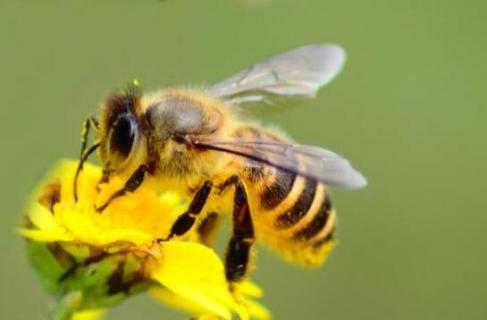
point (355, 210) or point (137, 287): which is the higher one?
point (355, 210)

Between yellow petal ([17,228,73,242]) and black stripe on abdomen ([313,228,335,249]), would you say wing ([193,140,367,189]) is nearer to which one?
black stripe on abdomen ([313,228,335,249])

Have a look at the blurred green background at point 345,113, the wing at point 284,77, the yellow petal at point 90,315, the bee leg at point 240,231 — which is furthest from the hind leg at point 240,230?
the blurred green background at point 345,113

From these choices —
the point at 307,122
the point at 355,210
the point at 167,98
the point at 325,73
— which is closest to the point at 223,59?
the point at 307,122

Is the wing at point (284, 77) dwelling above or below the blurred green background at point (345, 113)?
below

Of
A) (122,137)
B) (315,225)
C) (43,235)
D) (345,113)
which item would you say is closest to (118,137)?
(122,137)

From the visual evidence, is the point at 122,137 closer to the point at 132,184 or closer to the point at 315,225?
the point at 132,184

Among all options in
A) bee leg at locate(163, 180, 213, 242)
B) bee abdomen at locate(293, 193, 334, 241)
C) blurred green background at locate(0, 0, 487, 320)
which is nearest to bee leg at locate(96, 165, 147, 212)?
bee leg at locate(163, 180, 213, 242)

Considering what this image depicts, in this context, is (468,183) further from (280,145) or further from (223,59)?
(280,145)

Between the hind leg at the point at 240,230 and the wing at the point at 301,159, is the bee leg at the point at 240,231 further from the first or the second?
the wing at the point at 301,159
